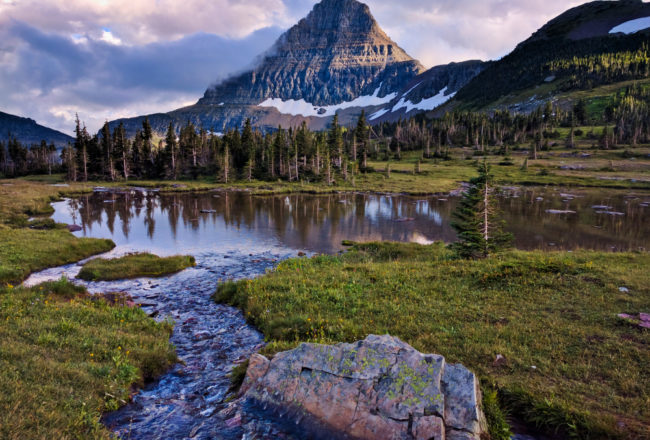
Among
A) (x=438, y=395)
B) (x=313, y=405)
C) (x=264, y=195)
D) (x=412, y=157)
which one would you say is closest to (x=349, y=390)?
(x=313, y=405)

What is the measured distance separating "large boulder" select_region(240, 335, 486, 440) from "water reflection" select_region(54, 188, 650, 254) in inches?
899

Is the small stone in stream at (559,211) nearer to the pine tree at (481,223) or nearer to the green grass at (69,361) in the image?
the pine tree at (481,223)

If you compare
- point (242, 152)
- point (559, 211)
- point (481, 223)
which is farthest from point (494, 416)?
point (242, 152)

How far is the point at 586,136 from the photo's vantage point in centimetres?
14750

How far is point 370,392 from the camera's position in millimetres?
7422

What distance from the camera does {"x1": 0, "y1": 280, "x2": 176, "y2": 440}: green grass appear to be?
664 cm

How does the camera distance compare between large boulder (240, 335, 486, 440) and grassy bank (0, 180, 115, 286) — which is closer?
large boulder (240, 335, 486, 440)

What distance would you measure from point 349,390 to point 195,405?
167 inches

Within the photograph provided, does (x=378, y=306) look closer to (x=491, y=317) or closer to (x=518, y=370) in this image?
(x=491, y=317)

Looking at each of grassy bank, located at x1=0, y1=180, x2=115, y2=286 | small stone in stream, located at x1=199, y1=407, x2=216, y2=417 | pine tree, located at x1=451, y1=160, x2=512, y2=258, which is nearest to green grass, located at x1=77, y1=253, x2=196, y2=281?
grassy bank, located at x1=0, y1=180, x2=115, y2=286

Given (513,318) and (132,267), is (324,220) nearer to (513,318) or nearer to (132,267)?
(132,267)

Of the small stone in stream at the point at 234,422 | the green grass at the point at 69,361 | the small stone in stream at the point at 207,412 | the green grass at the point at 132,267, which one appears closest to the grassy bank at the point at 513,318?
the small stone in stream at the point at 207,412

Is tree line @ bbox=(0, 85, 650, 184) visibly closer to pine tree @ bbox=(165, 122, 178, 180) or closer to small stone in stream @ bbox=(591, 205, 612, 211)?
pine tree @ bbox=(165, 122, 178, 180)

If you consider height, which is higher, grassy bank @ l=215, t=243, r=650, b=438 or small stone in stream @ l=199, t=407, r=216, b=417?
grassy bank @ l=215, t=243, r=650, b=438
